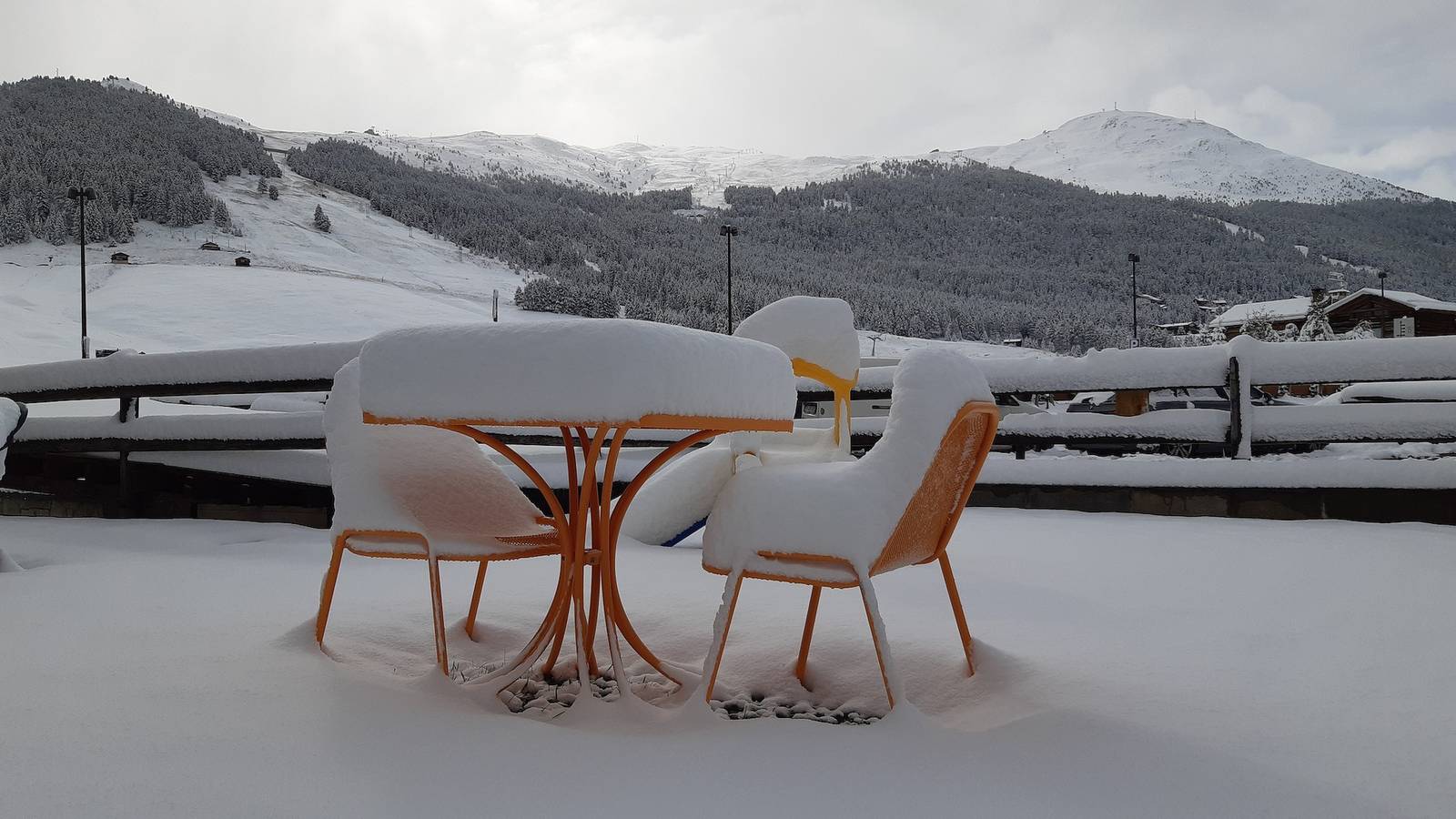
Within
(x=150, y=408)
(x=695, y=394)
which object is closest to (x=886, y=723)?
(x=695, y=394)

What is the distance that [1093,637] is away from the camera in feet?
7.51

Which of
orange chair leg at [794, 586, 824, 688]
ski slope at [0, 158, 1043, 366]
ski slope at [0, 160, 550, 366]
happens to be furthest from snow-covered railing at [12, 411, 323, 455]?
ski slope at [0, 158, 1043, 366]

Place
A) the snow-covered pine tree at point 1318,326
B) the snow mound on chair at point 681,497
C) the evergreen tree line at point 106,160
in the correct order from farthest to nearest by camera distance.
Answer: the evergreen tree line at point 106,160
the snow-covered pine tree at point 1318,326
the snow mound on chair at point 681,497

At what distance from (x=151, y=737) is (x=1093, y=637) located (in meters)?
2.17

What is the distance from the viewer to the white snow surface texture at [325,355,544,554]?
1.97m

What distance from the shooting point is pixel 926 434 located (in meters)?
1.65

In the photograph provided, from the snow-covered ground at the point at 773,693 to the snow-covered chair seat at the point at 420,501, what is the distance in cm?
27

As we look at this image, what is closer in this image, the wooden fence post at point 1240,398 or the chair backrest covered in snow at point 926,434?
the chair backrest covered in snow at point 926,434

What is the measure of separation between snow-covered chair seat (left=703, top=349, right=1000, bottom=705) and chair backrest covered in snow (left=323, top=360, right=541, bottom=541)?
2.18ft

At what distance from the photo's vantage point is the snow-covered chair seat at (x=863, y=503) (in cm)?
161

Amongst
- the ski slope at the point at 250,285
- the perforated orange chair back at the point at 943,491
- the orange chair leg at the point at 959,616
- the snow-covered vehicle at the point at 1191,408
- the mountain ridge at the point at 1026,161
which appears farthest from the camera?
the mountain ridge at the point at 1026,161

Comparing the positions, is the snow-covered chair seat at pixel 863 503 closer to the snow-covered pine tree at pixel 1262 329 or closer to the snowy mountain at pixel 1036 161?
the snow-covered pine tree at pixel 1262 329

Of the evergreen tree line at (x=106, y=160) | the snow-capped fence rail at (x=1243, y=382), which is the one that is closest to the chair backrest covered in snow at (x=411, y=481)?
the snow-capped fence rail at (x=1243, y=382)

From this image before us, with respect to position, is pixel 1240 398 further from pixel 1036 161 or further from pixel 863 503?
pixel 1036 161
